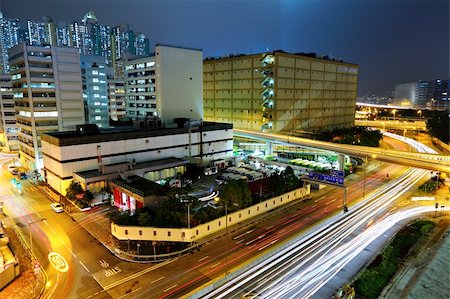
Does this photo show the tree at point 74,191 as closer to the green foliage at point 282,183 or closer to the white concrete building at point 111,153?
the white concrete building at point 111,153

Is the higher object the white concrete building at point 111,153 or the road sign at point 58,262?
the white concrete building at point 111,153

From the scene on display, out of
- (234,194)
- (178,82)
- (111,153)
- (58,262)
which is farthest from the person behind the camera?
(178,82)

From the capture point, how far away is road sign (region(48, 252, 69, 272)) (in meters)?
26.5

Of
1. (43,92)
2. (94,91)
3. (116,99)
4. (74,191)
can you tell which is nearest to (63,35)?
(116,99)

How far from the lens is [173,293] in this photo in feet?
76.1

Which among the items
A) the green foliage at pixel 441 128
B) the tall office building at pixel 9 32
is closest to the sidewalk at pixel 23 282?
the green foliage at pixel 441 128

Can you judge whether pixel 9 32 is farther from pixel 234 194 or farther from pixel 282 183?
pixel 234 194

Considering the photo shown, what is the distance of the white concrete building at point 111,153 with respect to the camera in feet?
140

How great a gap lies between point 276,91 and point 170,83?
29522 millimetres

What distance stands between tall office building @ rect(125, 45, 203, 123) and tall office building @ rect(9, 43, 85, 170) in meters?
16.1

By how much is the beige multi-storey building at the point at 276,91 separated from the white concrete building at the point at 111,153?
3243 centimetres

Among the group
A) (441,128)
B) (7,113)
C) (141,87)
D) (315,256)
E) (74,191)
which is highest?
(141,87)

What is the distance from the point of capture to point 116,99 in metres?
103

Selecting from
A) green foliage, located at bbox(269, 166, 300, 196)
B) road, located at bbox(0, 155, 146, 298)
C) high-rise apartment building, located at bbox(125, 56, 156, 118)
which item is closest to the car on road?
road, located at bbox(0, 155, 146, 298)
